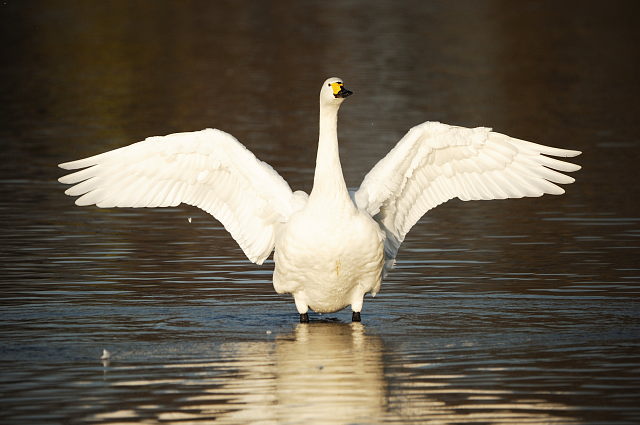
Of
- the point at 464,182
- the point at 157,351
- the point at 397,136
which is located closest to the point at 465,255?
the point at 464,182

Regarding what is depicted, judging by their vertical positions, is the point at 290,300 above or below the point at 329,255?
below

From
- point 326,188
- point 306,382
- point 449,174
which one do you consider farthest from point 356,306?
point 306,382

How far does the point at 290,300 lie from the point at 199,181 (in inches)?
73.8

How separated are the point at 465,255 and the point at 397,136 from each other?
12225 millimetres

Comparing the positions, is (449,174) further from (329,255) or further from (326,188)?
(329,255)

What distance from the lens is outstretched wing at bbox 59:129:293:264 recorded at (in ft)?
53.2

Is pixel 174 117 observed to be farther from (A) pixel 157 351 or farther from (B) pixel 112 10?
(B) pixel 112 10

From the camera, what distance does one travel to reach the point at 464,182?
16.9 metres

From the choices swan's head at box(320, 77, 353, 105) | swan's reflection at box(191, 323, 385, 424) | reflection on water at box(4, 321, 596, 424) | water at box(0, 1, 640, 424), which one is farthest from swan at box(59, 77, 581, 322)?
reflection on water at box(4, 321, 596, 424)

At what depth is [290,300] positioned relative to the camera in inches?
685

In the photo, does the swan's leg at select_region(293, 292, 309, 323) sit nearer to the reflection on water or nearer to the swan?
the swan

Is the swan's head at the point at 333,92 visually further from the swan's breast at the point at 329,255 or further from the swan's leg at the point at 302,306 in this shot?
the swan's leg at the point at 302,306

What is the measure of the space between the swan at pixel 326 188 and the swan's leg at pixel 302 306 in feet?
0.04

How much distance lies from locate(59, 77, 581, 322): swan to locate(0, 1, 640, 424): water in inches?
26.1
